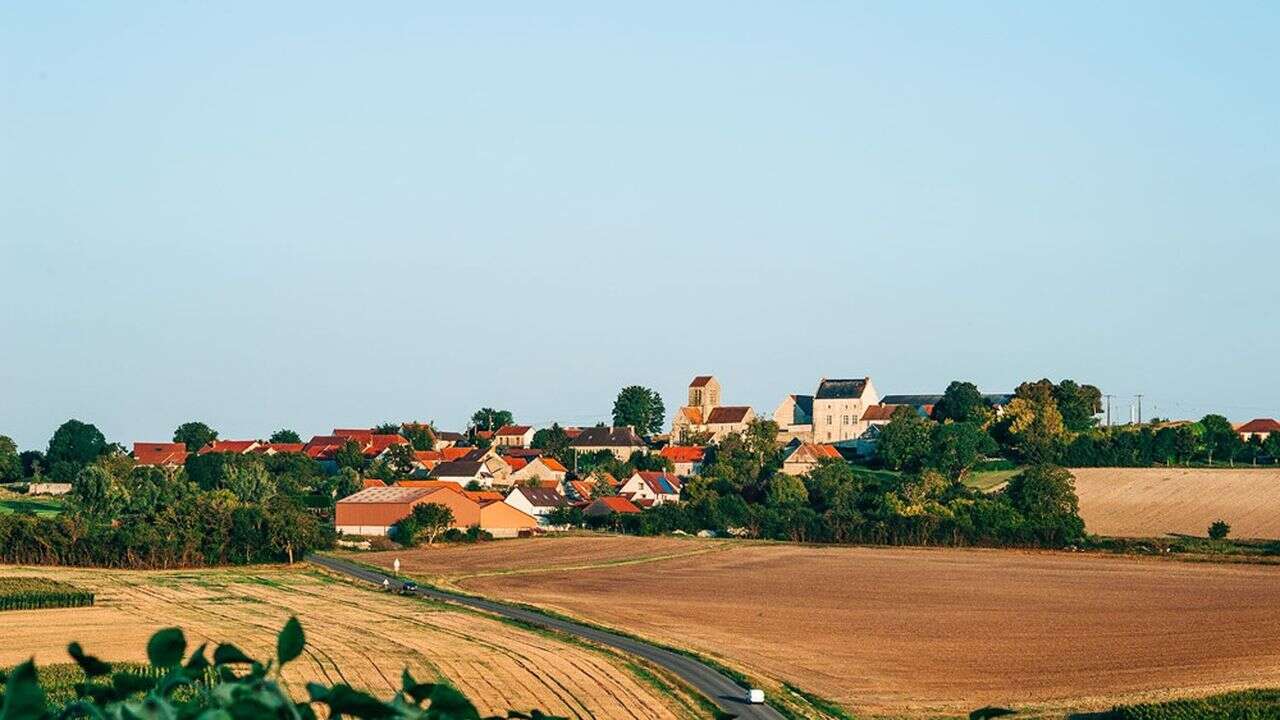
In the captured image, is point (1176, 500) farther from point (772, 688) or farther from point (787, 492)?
point (772, 688)

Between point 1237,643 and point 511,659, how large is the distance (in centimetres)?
2846

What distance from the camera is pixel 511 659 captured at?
54.4 m

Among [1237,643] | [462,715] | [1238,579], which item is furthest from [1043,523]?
[462,715]

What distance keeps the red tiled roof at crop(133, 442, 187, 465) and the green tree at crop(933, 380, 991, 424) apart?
83.5 metres

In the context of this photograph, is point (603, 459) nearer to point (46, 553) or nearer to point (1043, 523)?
point (1043, 523)

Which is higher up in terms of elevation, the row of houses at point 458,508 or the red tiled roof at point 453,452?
the red tiled roof at point 453,452

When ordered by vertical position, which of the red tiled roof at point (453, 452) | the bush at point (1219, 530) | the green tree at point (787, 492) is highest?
the red tiled roof at point (453, 452)

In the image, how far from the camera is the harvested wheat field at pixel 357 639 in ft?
154

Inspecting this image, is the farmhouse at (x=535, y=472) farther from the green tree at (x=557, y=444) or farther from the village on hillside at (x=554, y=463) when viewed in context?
the green tree at (x=557, y=444)

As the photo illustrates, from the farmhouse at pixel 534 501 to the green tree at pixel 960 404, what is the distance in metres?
57.4

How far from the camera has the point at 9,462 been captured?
175m

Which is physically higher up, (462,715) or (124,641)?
(462,715)

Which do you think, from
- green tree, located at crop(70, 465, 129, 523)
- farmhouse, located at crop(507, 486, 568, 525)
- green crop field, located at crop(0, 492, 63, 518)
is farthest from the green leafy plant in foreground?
green crop field, located at crop(0, 492, 63, 518)

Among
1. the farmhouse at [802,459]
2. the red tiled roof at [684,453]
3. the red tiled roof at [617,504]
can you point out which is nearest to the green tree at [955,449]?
the farmhouse at [802,459]
